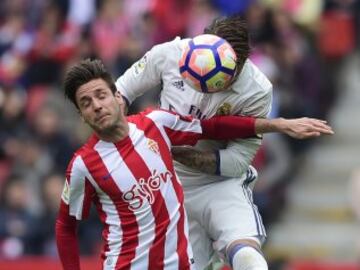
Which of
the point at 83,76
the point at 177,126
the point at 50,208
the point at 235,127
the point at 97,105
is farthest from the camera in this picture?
the point at 50,208

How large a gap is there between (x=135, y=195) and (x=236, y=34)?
47.8 inches

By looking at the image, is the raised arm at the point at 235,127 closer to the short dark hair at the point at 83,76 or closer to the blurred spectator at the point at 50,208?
the short dark hair at the point at 83,76

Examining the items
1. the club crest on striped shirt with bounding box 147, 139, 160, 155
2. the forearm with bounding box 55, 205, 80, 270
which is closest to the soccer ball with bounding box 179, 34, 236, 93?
the club crest on striped shirt with bounding box 147, 139, 160, 155

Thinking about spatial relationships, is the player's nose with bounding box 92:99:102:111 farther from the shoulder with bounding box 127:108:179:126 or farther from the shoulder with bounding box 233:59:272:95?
the shoulder with bounding box 233:59:272:95

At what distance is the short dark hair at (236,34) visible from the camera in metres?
8.99

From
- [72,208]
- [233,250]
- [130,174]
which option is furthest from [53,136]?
[130,174]

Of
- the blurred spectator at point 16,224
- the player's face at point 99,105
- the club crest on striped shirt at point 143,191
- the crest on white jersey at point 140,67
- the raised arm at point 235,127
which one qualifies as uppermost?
the player's face at point 99,105

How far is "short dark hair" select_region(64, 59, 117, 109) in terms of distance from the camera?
8547 millimetres

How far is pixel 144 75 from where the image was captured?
31.1 ft

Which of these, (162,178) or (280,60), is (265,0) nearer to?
(280,60)

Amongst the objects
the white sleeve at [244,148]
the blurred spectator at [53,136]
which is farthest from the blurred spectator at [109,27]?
the white sleeve at [244,148]

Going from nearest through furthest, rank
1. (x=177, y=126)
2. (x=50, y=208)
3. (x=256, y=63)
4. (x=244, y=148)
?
(x=177, y=126), (x=244, y=148), (x=50, y=208), (x=256, y=63)

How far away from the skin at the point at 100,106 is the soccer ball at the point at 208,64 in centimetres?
52

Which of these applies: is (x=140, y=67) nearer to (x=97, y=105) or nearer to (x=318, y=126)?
(x=97, y=105)
